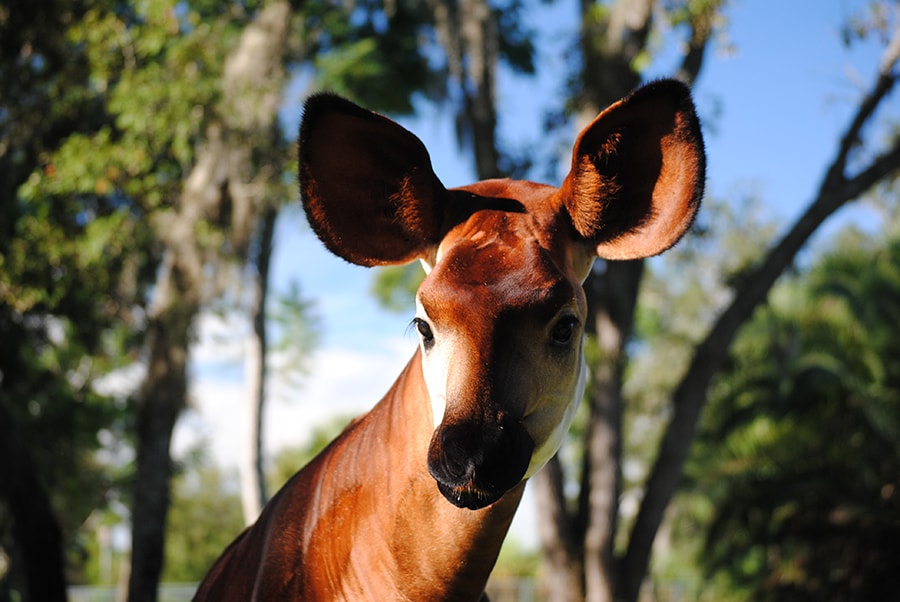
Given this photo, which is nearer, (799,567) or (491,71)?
(491,71)

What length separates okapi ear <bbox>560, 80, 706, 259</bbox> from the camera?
236 centimetres

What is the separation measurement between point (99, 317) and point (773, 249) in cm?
833

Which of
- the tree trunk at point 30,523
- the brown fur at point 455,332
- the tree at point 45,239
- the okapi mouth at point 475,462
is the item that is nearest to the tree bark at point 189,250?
the tree at point 45,239

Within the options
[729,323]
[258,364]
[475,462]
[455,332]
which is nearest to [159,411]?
[258,364]

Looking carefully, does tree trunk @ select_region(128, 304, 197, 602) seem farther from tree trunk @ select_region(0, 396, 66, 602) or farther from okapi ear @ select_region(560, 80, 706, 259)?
okapi ear @ select_region(560, 80, 706, 259)

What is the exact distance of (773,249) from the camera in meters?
10.8

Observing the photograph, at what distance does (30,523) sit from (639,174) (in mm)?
4554

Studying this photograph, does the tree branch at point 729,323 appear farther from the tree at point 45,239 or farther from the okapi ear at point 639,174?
the okapi ear at point 639,174

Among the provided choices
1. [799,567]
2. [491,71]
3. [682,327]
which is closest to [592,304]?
[491,71]

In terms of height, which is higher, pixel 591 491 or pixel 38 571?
pixel 38 571

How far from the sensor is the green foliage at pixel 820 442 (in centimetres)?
1739

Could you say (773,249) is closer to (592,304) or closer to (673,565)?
(592,304)

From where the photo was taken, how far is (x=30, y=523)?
5.52 m

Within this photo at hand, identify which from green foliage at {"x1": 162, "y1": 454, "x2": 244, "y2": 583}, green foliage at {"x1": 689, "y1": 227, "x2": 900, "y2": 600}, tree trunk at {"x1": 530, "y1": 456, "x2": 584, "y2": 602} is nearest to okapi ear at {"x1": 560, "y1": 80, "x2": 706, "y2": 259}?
tree trunk at {"x1": 530, "y1": 456, "x2": 584, "y2": 602}
